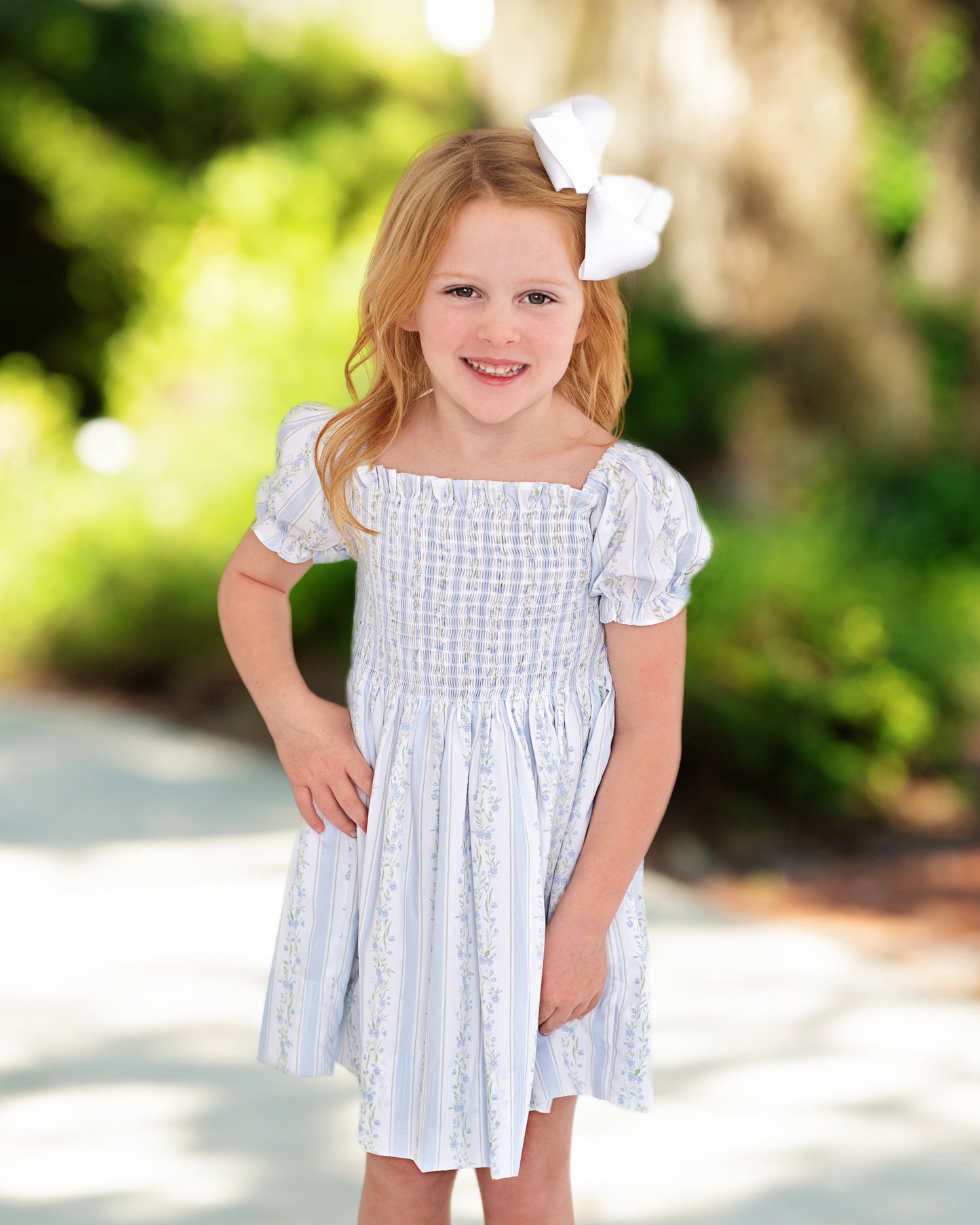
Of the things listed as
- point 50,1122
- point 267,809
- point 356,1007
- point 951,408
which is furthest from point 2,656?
point 951,408

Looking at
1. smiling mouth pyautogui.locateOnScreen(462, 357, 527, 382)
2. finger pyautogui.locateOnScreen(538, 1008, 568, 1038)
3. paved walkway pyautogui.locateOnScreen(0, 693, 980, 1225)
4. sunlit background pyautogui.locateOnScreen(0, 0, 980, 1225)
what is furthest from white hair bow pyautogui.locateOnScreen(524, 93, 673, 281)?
paved walkway pyautogui.locateOnScreen(0, 693, 980, 1225)

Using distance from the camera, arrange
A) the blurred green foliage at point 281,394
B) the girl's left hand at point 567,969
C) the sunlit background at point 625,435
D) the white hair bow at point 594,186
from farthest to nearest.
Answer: the blurred green foliage at point 281,394 → the sunlit background at point 625,435 → the girl's left hand at point 567,969 → the white hair bow at point 594,186

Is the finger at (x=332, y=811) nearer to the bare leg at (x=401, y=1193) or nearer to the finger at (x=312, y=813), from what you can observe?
the finger at (x=312, y=813)

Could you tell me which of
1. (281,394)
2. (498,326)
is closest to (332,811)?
(498,326)

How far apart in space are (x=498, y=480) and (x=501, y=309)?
17cm

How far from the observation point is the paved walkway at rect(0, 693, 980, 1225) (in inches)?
82.1

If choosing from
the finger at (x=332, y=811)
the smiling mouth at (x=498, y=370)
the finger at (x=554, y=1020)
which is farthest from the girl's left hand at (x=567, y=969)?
the smiling mouth at (x=498, y=370)

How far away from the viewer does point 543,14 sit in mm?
5789

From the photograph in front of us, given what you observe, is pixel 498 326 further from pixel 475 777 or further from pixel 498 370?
pixel 475 777

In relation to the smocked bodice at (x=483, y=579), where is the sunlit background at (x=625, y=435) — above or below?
above

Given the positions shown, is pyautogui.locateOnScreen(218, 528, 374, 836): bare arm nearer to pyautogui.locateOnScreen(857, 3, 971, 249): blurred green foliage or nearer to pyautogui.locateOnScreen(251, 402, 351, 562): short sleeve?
pyautogui.locateOnScreen(251, 402, 351, 562): short sleeve

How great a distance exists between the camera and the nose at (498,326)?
1.31 m

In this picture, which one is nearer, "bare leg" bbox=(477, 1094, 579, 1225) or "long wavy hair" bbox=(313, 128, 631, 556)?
"long wavy hair" bbox=(313, 128, 631, 556)

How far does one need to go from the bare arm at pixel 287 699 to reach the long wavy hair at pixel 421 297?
0.35 feet
